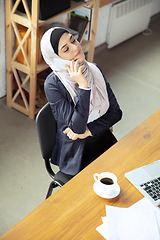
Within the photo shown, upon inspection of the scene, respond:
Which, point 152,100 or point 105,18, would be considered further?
point 105,18

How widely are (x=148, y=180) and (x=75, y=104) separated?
523mm

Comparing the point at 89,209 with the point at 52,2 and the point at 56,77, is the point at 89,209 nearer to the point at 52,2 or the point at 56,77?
the point at 56,77

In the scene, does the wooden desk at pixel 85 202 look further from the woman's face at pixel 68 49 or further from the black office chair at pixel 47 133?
the woman's face at pixel 68 49

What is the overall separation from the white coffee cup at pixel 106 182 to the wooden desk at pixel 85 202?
35 millimetres

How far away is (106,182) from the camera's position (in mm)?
1368

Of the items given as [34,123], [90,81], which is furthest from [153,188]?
[34,123]

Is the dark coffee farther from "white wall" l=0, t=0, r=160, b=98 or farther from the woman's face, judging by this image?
"white wall" l=0, t=0, r=160, b=98

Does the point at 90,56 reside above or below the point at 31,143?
above

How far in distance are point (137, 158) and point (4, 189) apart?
1.14 meters

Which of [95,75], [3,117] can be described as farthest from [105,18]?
[95,75]

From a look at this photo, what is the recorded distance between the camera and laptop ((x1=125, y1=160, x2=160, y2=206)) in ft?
4.42

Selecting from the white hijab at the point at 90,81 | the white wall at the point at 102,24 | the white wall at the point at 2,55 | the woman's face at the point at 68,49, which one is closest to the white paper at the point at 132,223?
the white hijab at the point at 90,81

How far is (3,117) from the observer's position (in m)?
2.89

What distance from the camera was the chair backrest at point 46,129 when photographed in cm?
162
